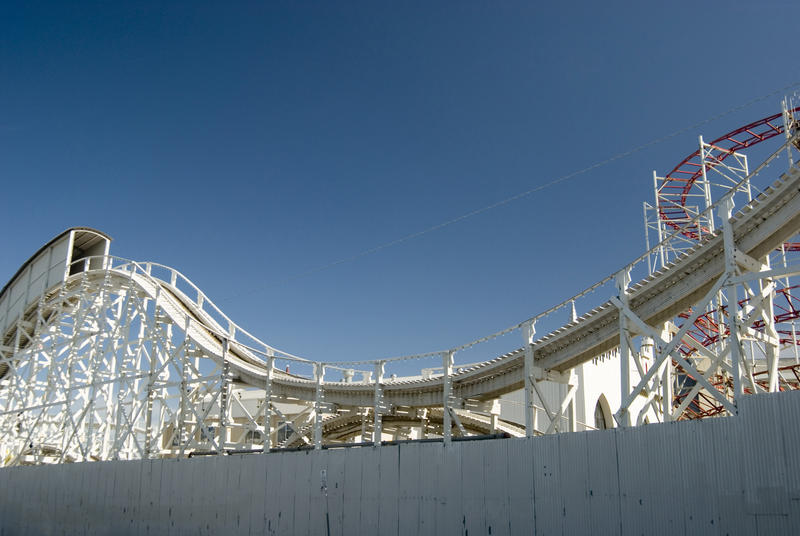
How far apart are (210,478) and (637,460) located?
46.5 feet

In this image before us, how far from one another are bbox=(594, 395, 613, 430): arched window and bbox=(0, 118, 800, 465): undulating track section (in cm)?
166

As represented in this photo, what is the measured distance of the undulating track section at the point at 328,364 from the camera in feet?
52.1

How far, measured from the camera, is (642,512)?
43.8 feet

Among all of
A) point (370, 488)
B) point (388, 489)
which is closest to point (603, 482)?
point (388, 489)

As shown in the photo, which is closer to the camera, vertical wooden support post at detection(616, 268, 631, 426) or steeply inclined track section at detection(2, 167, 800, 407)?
steeply inclined track section at detection(2, 167, 800, 407)

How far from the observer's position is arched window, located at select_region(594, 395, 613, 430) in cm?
3322

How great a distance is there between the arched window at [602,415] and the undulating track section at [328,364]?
166 centimetres

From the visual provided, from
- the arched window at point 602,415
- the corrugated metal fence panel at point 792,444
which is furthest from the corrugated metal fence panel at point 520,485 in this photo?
the arched window at point 602,415

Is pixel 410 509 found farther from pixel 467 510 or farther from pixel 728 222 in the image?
pixel 728 222

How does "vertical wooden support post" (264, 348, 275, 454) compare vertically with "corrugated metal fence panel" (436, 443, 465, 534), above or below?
Result: above

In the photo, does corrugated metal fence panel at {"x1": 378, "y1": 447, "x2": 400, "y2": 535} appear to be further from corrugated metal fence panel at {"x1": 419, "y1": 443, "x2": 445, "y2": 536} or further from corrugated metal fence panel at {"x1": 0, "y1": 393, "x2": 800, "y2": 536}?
corrugated metal fence panel at {"x1": 419, "y1": 443, "x2": 445, "y2": 536}

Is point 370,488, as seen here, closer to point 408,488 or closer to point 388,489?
point 388,489

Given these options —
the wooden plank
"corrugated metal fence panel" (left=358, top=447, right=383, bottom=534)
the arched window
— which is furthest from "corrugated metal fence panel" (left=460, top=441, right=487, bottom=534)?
the arched window

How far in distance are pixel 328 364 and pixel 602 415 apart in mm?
15056
